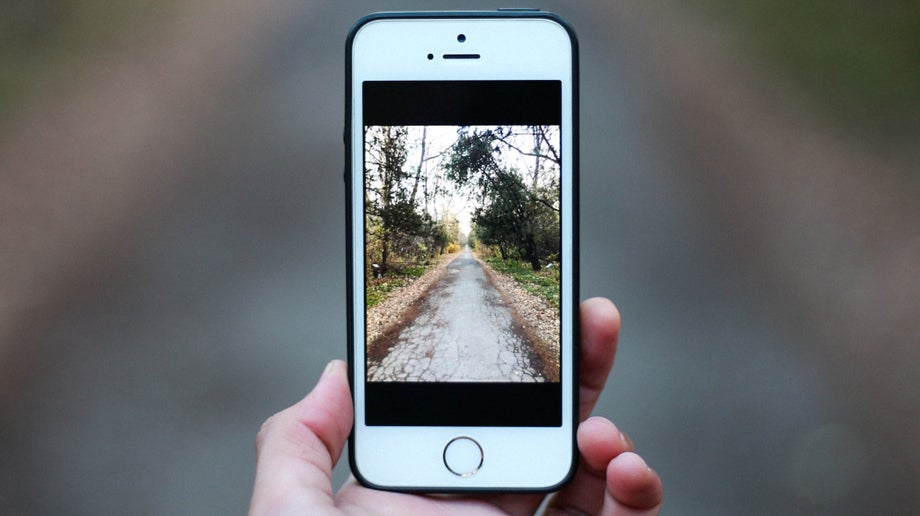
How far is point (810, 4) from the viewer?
3.23 ft

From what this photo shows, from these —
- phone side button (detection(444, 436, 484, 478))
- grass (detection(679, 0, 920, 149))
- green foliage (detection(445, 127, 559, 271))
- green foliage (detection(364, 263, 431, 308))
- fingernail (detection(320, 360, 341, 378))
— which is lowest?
phone side button (detection(444, 436, 484, 478))

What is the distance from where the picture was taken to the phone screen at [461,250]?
532mm

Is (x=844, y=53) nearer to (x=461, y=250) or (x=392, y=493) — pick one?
(x=461, y=250)

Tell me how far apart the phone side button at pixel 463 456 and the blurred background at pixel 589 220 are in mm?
458

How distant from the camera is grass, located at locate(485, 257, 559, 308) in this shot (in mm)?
545

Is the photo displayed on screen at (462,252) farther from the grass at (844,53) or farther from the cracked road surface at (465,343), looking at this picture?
the grass at (844,53)

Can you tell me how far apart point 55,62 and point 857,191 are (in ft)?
4.10

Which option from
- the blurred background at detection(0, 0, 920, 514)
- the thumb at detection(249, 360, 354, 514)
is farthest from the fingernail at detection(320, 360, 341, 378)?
the blurred background at detection(0, 0, 920, 514)

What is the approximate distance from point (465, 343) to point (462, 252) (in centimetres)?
8

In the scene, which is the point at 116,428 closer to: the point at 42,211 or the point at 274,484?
the point at 42,211

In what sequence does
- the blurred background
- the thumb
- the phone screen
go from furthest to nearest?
the blurred background < the phone screen < the thumb

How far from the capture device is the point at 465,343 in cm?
54

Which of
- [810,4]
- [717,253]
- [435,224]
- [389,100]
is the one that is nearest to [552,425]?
[435,224]

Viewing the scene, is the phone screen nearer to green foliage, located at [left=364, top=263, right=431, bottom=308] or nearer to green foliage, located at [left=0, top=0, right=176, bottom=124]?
green foliage, located at [left=364, top=263, right=431, bottom=308]
